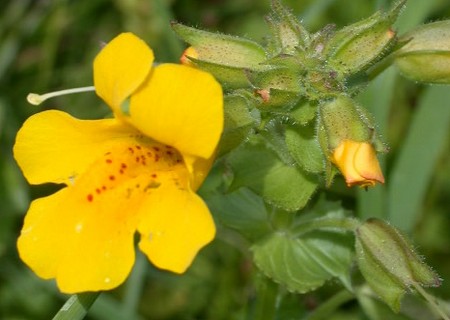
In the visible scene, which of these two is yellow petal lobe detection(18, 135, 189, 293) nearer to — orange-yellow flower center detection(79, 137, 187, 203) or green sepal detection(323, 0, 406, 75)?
orange-yellow flower center detection(79, 137, 187, 203)

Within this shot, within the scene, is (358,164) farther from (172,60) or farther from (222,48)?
(172,60)

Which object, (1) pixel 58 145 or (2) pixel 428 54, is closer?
(1) pixel 58 145

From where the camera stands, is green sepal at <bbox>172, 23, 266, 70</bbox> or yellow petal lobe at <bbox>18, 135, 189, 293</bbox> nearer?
yellow petal lobe at <bbox>18, 135, 189, 293</bbox>

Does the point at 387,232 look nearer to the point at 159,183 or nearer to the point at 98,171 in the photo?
the point at 159,183

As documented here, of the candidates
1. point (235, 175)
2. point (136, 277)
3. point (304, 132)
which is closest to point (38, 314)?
point (136, 277)

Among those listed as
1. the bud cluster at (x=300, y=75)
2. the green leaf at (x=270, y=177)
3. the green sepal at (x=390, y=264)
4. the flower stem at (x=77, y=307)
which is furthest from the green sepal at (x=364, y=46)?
the flower stem at (x=77, y=307)

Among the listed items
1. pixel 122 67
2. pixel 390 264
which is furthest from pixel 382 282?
pixel 122 67

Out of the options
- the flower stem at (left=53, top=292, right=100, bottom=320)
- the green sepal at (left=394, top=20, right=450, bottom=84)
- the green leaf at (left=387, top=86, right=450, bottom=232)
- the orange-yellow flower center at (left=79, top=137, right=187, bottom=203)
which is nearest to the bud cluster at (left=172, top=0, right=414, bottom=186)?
the orange-yellow flower center at (left=79, top=137, right=187, bottom=203)
